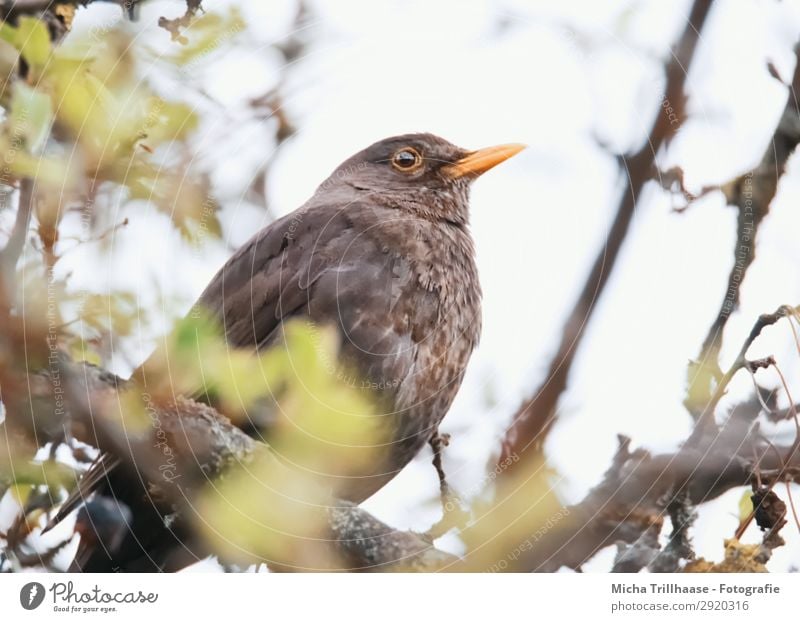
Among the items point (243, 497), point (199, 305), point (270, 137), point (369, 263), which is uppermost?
point (270, 137)

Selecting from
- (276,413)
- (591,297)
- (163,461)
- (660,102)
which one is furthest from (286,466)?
(660,102)

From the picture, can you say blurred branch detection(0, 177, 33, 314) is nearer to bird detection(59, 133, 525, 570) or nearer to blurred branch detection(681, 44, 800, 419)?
bird detection(59, 133, 525, 570)

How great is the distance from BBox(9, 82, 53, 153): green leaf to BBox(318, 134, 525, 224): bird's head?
1110mm

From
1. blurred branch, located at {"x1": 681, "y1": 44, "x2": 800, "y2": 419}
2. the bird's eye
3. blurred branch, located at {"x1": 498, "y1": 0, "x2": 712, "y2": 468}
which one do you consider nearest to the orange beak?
the bird's eye

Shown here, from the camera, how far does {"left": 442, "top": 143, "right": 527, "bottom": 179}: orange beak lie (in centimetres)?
301

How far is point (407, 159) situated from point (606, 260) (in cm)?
83

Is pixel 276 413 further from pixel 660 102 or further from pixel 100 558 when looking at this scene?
pixel 660 102

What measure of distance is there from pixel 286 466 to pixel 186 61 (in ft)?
3.57

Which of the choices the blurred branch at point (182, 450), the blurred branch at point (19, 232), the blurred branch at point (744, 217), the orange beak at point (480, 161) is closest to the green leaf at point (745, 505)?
the blurred branch at point (744, 217)

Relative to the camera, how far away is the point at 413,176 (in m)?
3.34

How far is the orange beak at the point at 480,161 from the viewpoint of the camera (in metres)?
3.01

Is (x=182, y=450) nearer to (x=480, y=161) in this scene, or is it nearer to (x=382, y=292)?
(x=382, y=292)

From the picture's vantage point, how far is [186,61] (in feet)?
8.39

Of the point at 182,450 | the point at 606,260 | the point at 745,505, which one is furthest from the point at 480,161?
the point at 182,450
